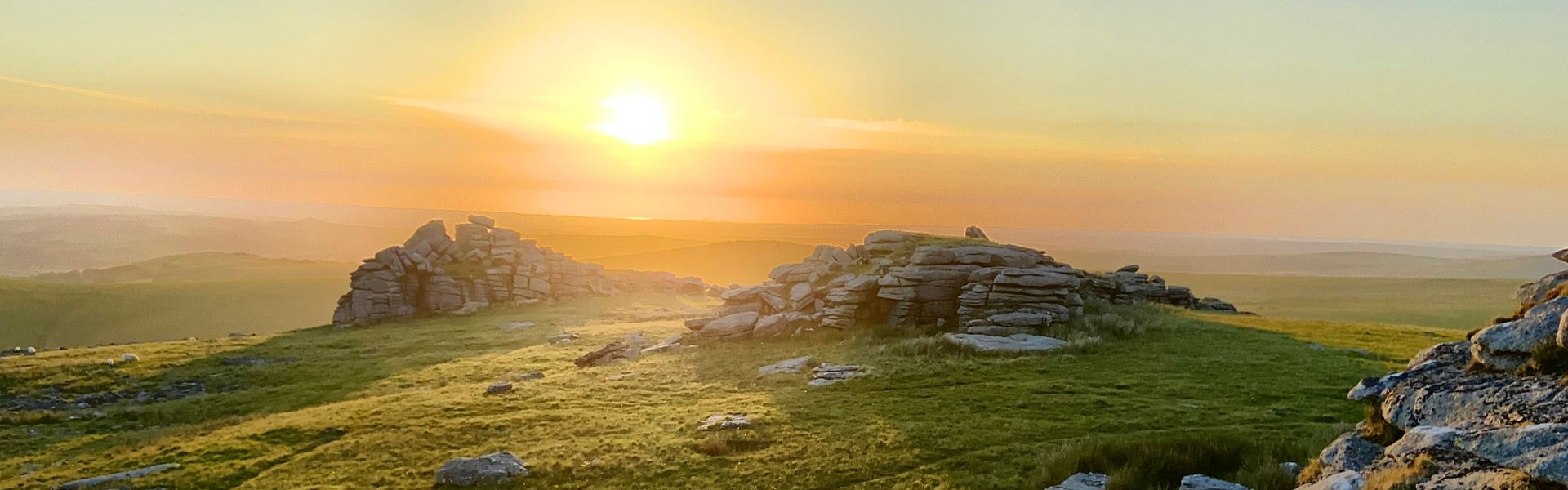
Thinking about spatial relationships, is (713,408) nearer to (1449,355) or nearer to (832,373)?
(832,373)

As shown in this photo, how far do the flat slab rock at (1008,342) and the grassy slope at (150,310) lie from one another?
9733cm

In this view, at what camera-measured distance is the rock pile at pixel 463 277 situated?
66875mm

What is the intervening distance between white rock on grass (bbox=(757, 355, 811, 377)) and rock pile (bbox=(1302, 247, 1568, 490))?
2251 cm

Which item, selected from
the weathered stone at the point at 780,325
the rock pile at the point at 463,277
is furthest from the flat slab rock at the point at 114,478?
the rock pile at the point at 463,277

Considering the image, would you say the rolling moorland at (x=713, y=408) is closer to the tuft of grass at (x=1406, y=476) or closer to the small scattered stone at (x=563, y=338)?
the small scattered stone at (x=563, y=338)

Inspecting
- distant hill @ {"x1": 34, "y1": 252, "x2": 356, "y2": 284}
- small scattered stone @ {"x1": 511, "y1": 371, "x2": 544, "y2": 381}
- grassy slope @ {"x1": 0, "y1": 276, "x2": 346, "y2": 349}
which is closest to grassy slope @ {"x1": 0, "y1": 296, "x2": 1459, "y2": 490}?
small scattered stone @ {"x1": 511, "y1": 371, "x2": 544, "y2": 381}

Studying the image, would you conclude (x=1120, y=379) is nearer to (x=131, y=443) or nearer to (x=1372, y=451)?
(x=1372, y=451)

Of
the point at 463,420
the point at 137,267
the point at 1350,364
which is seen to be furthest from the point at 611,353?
the point at 137,267

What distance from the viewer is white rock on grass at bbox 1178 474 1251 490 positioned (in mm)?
15688

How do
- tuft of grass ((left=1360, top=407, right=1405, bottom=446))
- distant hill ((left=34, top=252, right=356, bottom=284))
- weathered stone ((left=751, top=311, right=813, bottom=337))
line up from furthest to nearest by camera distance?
distant hill ((left=34, top=252, right=356, bottom=284)) < weathered stone ((left=751, top=311, right=813, bottom=337)) < tuft of grass ((left=1360, top=407, right=1405, bottom=446))

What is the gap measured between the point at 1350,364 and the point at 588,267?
69189 millimetres

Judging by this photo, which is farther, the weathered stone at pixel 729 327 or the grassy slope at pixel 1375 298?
the grassy slope at pixel 1375 298

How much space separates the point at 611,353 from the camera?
41.5 meters

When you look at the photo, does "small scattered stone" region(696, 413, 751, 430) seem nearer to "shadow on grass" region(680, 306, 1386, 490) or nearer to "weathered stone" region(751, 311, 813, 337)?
"shadow on grass" region(680, 306, 1386, 490)
